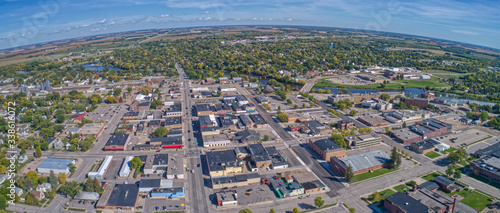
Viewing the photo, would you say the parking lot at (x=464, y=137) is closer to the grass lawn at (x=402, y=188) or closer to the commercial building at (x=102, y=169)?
the grass lawn at (x=402, y=188)

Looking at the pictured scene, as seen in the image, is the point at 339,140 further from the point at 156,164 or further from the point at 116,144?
the point at 116,144

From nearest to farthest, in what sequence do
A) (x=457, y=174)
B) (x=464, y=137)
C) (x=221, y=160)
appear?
(x=457, y=174), (x=221, y=160), (x=464, y=137)

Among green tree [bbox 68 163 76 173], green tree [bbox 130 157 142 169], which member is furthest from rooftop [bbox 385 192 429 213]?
green tree [bbox 68 163 76 173]

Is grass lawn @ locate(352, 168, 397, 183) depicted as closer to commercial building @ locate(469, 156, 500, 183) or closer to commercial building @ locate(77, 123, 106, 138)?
commercial building @ locate(469, 156, 500, 183)

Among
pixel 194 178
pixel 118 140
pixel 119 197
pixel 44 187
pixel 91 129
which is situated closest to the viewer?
pixel 119 197

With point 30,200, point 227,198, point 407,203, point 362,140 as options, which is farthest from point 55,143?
point 407,203

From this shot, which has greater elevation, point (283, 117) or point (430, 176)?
point (283, 117)
